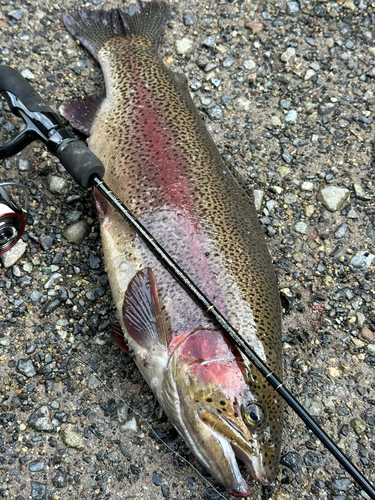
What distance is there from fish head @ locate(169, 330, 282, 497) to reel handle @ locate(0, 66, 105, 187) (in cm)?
129

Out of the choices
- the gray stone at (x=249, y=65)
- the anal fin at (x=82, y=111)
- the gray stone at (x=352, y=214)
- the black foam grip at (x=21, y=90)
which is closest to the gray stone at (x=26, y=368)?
the black foam grip at (x=21, y=90)

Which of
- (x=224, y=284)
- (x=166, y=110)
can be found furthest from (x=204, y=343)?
(x=166, y=110)

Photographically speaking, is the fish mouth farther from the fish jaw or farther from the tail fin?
the tail fin

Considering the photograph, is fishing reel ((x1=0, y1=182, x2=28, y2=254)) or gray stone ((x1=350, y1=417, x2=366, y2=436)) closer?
fishing reel ((x1=0, y1=182, x2=28, y2=254))

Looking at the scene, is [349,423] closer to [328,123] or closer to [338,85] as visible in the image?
[328,123]

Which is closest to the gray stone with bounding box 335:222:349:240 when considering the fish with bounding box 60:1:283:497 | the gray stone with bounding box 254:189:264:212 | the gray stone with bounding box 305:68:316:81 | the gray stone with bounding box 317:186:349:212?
the gray stone with bounding box 317:186:349:212

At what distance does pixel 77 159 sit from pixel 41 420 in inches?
67.5

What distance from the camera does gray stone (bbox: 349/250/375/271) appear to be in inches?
159

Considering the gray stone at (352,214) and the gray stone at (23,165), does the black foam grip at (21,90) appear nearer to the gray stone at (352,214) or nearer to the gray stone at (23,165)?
the gray stone at (23,165)

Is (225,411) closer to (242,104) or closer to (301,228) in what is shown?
(301,228)

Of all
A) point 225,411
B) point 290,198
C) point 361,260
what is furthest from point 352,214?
point 225,411

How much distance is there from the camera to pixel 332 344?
3.71 m

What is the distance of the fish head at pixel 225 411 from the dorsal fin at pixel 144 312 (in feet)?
0.67

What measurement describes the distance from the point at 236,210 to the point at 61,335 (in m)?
1.52
